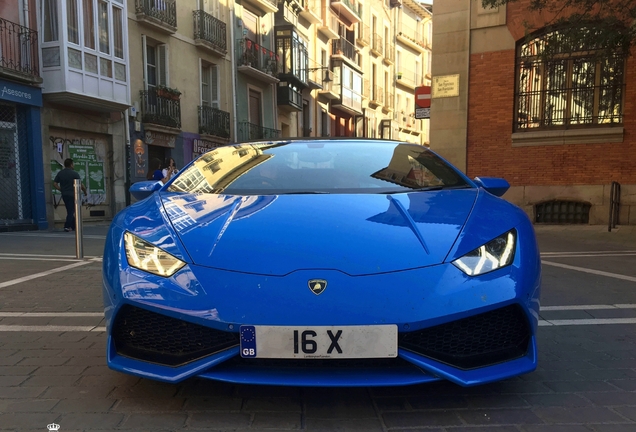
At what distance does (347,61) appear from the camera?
30.3 m

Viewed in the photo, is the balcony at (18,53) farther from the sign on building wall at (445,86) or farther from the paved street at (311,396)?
the paved street at (311,396)

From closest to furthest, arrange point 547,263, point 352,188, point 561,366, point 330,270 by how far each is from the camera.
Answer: point 330,270
point 561,366
point 352,188
point 547,263

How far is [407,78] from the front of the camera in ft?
135

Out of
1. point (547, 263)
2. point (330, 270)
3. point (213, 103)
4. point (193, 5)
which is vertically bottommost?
point (547, 263)

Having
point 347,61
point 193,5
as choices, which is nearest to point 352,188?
point 193,5

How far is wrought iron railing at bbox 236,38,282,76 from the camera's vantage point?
20.6m

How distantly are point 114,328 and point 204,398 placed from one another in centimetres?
48

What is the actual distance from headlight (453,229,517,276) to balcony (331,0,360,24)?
30.4m

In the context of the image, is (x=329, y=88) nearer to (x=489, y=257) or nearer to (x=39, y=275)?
(x=39, y=275)

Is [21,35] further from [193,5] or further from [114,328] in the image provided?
[114,328]

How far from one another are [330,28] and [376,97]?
27.5ft

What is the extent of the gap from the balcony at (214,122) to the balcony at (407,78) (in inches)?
919

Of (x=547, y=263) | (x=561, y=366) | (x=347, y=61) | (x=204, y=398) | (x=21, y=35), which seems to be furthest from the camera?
(x=347, y=61)

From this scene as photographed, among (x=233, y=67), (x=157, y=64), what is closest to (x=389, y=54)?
(x=233, y=67)
